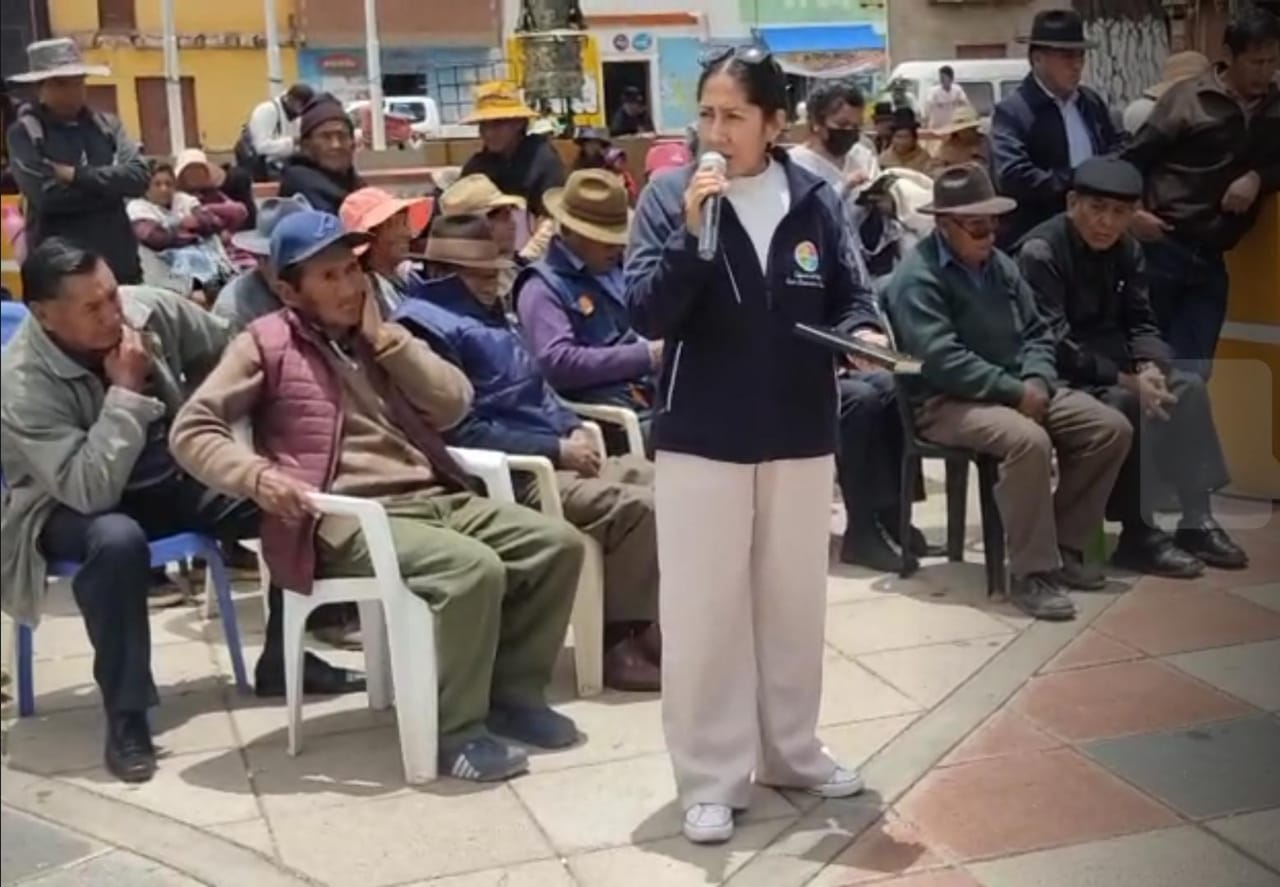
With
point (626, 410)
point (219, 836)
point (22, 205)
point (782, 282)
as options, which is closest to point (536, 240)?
point (626, 410)

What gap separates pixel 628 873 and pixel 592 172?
1.55 m

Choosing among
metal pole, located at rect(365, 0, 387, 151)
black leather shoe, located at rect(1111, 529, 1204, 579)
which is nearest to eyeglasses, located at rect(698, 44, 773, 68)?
metal pole, located at rect(365, 0, 387, 151)

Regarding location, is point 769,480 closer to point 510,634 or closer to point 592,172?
point 510,634

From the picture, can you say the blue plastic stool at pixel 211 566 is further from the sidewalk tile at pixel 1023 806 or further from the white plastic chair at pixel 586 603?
the sidewalk tile at pixel 1023 806

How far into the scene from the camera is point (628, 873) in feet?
9.68

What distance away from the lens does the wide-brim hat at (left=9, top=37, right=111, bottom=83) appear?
240cm

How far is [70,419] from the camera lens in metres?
2.73

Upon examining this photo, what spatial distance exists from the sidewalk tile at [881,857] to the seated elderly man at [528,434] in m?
0.83

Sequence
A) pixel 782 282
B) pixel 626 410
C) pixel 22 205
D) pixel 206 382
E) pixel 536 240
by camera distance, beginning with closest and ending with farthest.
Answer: pixel 22 205 < pixel 782 282 < pixel 206 382 < pixel 626 410 < pixel 536 240

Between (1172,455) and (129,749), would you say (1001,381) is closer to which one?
(1172,455)

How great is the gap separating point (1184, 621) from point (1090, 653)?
0.32m

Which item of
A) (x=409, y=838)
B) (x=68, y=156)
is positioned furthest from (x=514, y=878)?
(x=68, y=156)

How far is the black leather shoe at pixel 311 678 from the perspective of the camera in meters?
3.70

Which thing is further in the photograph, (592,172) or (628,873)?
(592,172)
